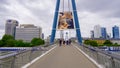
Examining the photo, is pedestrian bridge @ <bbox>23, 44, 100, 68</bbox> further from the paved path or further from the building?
the building

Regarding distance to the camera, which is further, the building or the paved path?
the building

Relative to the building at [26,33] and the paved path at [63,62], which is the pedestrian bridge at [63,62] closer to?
the paved path at [63,62]

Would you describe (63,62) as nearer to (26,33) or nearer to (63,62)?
(63,62)

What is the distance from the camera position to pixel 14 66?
10.6 metres

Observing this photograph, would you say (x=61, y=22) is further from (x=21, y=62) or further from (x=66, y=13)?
(x=21, y=62)

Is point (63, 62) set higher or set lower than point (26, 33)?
lower

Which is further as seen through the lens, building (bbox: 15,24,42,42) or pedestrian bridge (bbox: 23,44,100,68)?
building (bbox: 15,24,42,42)

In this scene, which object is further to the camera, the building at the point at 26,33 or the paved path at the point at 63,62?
the building at the point at 26,33

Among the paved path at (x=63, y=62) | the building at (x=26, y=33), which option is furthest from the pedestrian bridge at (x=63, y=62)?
the building at (x=26, y=33)

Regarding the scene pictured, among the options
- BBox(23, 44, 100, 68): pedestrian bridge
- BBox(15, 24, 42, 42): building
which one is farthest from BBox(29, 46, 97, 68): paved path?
BBox(15, 24, 42, 42): building

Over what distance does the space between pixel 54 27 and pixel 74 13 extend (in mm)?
6289

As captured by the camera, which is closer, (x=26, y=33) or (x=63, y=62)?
(x=63, y=62)

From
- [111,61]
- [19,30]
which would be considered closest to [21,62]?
[111,61]

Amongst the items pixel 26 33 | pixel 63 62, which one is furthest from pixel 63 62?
pixel 26 33
